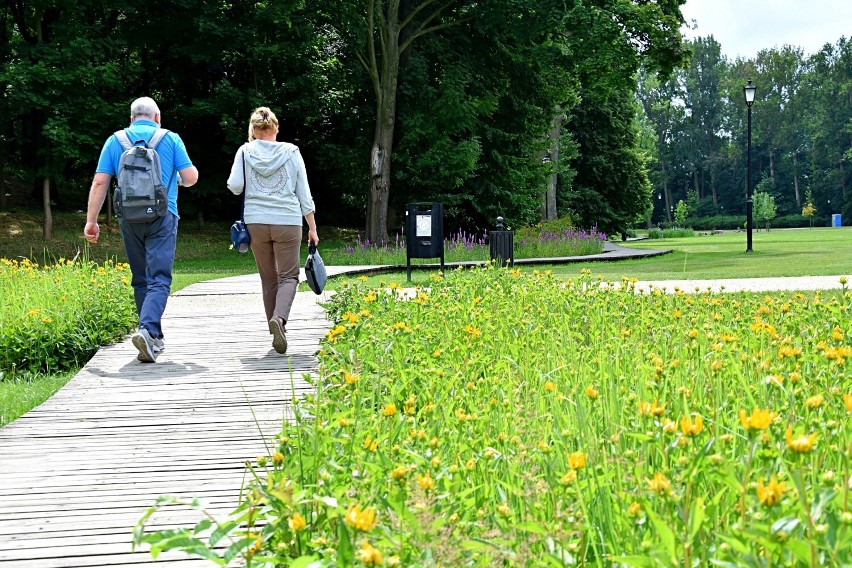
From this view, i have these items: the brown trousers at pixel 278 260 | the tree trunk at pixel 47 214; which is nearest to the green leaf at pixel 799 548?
the brown trousers at pixel 278 260

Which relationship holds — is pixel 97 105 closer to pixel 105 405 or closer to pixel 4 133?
pixel 4 133

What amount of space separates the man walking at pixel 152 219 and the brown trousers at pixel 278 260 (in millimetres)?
652

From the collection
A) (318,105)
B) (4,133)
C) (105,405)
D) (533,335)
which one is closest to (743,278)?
(533,335)

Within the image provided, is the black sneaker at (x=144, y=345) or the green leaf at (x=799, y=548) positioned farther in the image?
the black sneaker at (x=144, y=345)

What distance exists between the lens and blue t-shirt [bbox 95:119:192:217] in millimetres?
7141

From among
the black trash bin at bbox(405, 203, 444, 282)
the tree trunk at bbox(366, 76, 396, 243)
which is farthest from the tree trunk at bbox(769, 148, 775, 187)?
the black trash bin at bbox(405, 203, 444, 282)

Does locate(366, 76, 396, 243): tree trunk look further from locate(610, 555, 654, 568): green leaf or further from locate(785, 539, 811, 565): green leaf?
locate(785, 539, 811, 565): green leaf

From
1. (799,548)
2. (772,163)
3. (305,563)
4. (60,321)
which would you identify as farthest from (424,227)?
(772,163)

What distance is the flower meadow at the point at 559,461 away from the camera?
2.00m

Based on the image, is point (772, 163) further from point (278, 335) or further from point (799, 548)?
point (799, 548)

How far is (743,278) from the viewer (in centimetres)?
1497

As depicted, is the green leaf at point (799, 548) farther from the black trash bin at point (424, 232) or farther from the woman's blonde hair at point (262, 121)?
the black trash bin at point (424, 232)

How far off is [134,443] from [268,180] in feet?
10.2

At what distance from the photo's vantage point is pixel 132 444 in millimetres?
4691
